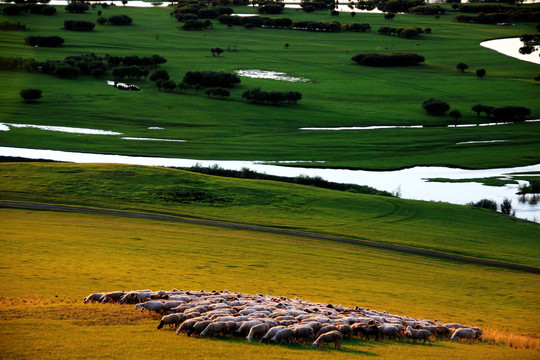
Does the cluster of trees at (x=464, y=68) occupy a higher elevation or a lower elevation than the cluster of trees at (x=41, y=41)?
lower

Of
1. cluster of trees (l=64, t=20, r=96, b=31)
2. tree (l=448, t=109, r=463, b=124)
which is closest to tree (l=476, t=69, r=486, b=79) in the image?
tree (l=448, t=109, r=463, b=124)

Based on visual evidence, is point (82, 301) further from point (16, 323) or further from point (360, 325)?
point (360, 325)

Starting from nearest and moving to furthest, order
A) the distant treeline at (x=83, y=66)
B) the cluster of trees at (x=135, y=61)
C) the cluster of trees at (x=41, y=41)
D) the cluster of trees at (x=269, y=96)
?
the cluster of trees at (x=269, y=96)
the distant treeline at (x=83, y=66)
the cluster of trees at (x=135, y=61)
the cluster of trees at (x=41, y=41)

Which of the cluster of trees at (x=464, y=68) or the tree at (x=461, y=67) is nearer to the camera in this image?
the cluster of trees at (x=464, y=68)

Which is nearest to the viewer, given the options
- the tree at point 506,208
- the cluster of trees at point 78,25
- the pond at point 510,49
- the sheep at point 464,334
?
the sheep at point 464,334

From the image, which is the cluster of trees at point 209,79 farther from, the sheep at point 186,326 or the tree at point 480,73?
the sheep at point 186,326

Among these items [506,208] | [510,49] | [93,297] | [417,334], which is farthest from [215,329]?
[510,49]

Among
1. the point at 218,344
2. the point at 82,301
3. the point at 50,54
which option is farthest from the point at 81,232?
the point at 50,54

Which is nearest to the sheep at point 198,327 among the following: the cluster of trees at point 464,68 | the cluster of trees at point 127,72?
the cluster of trees at point 127,72
